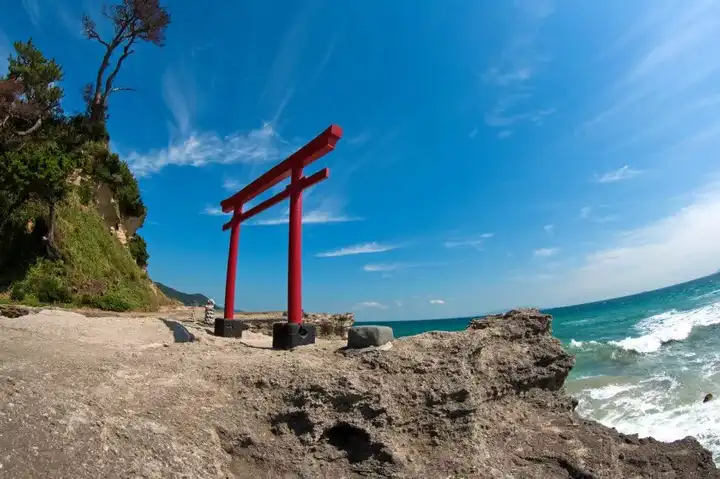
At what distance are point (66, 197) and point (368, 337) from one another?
16.9 meters

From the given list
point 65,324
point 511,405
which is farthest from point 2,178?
point 511,405

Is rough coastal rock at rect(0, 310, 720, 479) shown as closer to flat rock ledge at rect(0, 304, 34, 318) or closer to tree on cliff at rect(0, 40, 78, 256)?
flat rock ledge at rect(0, 304, 34, 318)

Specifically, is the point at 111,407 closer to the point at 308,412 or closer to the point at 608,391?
the point at 308,412

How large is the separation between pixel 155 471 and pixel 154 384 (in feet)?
5.03

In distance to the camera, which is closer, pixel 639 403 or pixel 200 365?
pixel 200 365

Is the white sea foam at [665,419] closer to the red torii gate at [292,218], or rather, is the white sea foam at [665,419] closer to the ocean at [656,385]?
the ocean at [656,385]

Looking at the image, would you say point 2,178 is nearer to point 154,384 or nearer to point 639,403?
point 154,384

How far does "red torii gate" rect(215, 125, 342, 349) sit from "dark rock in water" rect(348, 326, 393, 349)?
5.17 ft

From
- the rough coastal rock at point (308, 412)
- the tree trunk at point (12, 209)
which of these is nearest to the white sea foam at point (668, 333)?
the rough coastal rock at point (308, 412)

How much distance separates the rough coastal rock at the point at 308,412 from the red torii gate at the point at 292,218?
33.5 inches

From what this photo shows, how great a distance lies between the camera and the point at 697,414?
415 inches

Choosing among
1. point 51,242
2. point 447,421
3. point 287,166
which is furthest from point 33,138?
point 447,421

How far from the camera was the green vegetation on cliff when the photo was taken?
14.8 meters

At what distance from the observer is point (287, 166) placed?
31.0ft
